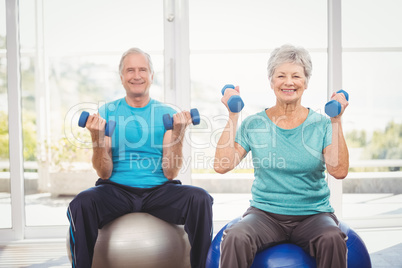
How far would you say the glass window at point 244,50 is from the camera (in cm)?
292

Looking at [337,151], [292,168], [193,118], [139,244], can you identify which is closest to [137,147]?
[193,118]

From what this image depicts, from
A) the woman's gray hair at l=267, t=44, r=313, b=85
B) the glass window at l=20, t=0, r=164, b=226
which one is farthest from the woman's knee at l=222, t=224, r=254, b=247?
the glass window at l=20, t=0, r=164, b=226

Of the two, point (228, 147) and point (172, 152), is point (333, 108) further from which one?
point (172, 152)

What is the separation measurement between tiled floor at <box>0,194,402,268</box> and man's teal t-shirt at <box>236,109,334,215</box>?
1058mm

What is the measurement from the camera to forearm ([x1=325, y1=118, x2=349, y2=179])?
1564 millimetres

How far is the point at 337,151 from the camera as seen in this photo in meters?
1.57

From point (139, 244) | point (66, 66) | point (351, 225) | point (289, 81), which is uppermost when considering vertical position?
point (66, 66)

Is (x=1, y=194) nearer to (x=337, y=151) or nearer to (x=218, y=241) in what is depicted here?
(x=218, y=241)

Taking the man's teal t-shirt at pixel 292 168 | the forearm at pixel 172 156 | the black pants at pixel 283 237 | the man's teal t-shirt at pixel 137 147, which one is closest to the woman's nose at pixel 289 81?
the man's teal t-shirt at pixel 292 168

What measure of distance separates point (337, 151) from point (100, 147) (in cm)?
106

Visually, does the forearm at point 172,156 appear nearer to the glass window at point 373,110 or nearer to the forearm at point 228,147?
the forearm at point 228,147

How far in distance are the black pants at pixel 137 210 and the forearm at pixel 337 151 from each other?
61cm

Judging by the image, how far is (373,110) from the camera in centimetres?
307

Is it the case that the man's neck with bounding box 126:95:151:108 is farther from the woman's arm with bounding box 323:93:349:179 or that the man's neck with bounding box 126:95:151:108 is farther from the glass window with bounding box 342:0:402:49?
the glass window with bounding box 342:0:402:49
